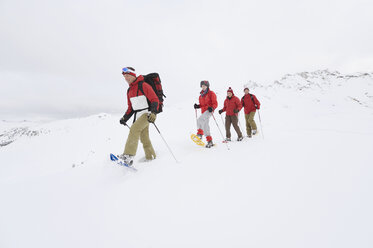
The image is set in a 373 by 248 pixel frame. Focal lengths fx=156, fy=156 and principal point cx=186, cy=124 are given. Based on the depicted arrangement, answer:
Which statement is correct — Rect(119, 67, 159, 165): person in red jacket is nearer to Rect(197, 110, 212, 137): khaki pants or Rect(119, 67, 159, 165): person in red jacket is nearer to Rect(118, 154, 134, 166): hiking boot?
Rect(118, 154, 134, 166): hiking boot

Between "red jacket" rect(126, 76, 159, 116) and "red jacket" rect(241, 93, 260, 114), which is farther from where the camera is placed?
"red jacket" rect(241, 93, 260, 114)

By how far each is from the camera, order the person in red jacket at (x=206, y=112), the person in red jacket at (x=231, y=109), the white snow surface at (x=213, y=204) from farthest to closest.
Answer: the person in red jacket at (x=231, y=109) → the person in red jacket at (x=206, y=112) → the white snow surface at (x=213, y=204)

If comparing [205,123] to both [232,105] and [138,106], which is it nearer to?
[232,105]

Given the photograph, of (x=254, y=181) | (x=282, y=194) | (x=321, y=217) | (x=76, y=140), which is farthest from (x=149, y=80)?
(x=76, y=140)

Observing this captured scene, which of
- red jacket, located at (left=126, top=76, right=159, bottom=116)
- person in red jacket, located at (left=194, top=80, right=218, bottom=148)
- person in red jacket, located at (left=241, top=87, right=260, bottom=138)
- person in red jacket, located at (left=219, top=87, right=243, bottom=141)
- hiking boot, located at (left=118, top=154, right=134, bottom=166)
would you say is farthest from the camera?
person in red jacket, located at (left=241, top=87, right=260, bottom=138)

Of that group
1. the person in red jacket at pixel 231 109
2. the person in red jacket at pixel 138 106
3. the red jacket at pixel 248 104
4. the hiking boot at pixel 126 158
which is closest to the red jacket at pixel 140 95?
the person in red jacket at pixel 138 106

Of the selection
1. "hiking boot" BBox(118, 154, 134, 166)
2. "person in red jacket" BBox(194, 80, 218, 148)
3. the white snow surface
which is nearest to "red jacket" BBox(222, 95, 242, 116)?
"person in red jacket" BBox(194, 80, 218, 148)

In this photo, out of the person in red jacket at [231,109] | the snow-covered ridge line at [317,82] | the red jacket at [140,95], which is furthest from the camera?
the snow-covered ridge line at [317,82]

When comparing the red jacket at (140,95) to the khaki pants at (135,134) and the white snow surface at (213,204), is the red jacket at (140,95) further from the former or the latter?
the white snow surface at (213,204)

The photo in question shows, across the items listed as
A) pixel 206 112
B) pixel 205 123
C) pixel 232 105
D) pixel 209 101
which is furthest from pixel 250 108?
pixel 205 123

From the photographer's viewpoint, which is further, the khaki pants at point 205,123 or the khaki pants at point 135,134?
the khaki pants at point 205,123

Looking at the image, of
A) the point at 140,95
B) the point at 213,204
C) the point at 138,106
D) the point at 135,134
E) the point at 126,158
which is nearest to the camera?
the point at 213,204

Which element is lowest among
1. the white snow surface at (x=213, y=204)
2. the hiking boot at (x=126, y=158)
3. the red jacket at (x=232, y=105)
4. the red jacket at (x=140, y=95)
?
the white snow surface at (x=213, y=204)

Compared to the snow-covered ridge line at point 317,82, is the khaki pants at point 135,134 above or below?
below
